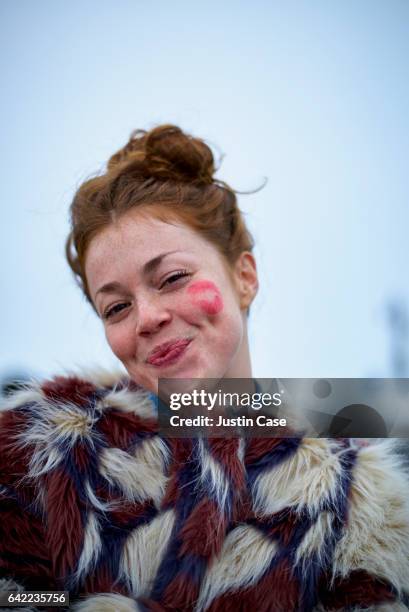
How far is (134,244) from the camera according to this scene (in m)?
1.10

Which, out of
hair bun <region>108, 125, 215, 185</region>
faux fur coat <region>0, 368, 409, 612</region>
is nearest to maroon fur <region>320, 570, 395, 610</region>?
faux fur coat <region>0, 368, 409, 612</region>

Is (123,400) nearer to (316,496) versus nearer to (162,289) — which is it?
(162,289)

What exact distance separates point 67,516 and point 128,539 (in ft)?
0.36

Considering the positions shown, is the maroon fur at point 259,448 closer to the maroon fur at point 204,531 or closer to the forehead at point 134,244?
the maroon fur at point 204,531

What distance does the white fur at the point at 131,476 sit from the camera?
3.30 ft

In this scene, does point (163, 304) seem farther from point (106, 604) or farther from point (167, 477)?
point (106, 604)

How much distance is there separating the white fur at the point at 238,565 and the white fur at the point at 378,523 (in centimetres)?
11

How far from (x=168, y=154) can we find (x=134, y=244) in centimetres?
22

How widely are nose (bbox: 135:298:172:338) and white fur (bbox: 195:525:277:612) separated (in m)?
0.39

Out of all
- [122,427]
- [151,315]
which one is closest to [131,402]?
[122,427]

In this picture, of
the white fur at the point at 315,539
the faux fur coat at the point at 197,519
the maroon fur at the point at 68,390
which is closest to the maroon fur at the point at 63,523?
the faux fur coat at the point at 197,519

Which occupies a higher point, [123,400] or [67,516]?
[123,400]

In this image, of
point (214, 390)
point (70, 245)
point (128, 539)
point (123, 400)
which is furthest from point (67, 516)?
point (70, 245)

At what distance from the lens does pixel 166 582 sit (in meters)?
0.95
